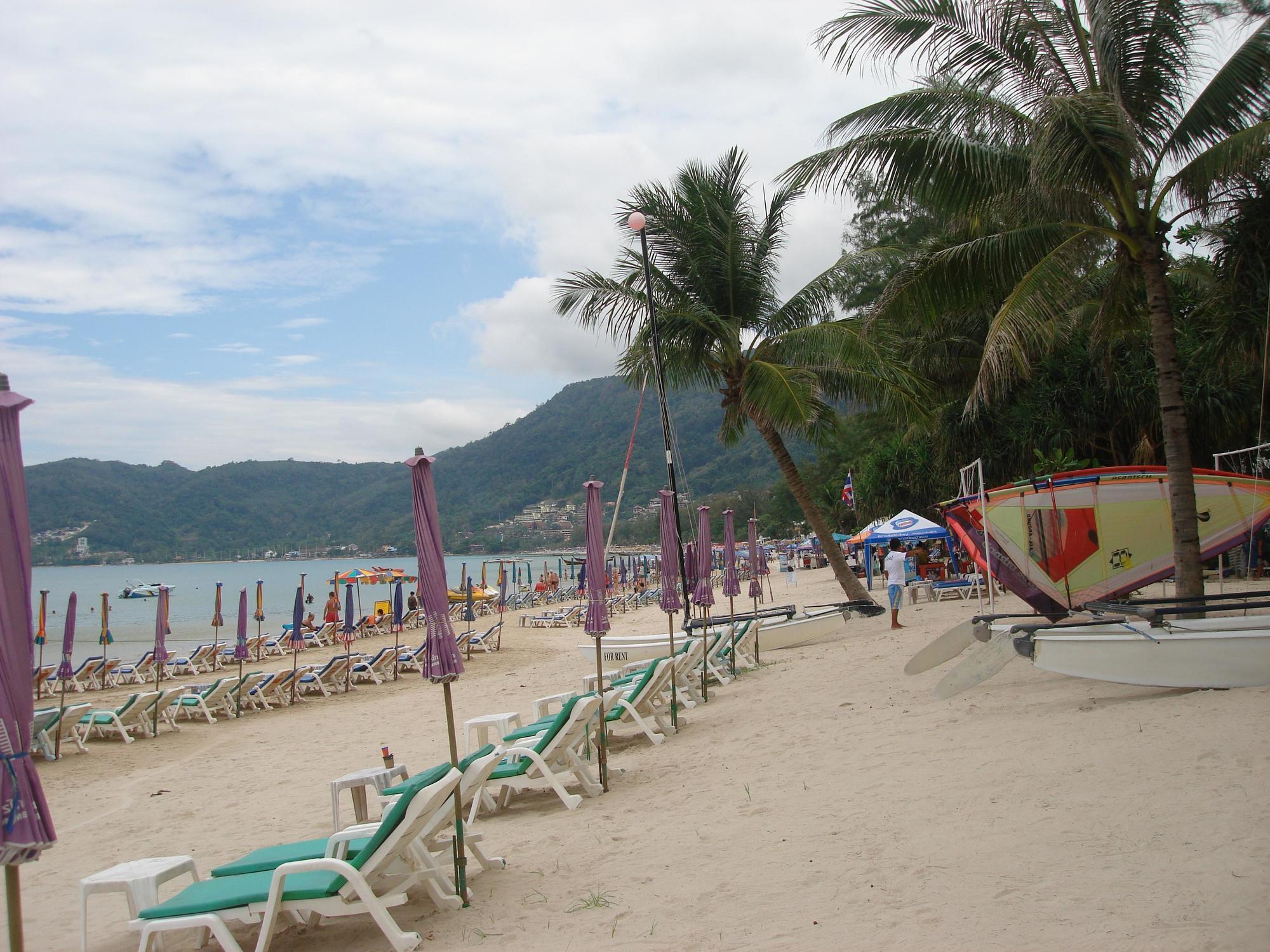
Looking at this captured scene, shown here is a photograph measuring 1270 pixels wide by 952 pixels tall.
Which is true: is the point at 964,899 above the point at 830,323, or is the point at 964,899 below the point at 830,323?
below

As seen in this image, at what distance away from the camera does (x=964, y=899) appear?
351 centimetres

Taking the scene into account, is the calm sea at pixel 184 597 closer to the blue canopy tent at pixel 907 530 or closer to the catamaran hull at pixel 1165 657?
the catamaran hull at pixel 1165 657

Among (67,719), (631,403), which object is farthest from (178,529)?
(67,719)

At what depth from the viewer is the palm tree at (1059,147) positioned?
7.95 m

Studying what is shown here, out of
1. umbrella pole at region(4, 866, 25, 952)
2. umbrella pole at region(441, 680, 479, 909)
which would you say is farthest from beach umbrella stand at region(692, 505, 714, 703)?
umbrella pole at region(4, 866, 25, 952)

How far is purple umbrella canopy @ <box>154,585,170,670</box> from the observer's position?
13.7m

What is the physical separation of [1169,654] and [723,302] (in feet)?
35.9

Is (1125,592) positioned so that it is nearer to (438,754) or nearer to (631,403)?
(438,754)

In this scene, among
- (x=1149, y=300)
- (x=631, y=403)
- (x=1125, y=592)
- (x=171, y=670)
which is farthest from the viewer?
(x=631, y=403)

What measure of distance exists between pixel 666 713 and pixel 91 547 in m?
90.8

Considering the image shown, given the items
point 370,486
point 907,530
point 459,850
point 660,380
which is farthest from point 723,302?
point 370,486

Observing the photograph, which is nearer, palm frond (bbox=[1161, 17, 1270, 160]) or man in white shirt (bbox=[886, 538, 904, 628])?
palm frond (bbox=[1161, 17, 1270, 160])

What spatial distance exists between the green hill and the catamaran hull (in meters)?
70.2

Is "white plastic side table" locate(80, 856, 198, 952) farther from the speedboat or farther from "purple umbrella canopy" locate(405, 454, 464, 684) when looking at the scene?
the speedboat
